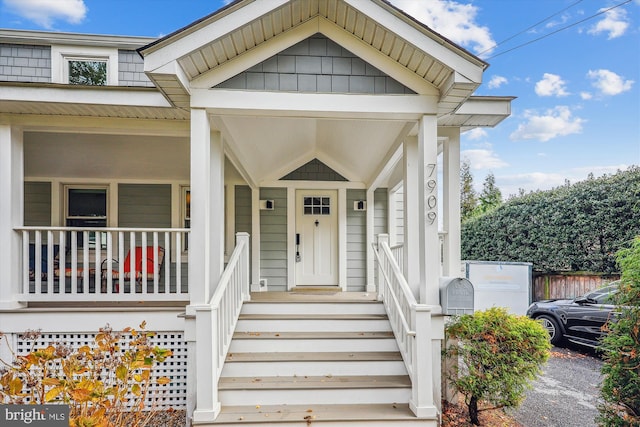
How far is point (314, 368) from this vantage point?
396cm

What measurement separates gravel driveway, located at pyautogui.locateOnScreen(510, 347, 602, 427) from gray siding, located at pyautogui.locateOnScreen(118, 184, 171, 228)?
20.3 ft

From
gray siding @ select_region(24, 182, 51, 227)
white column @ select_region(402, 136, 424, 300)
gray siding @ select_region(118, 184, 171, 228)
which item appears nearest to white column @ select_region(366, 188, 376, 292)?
white column @ select_region(402, 136, 424, 300)

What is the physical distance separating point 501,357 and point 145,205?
611 centimetres

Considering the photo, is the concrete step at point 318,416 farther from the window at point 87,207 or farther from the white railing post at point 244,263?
the window at point 87,207

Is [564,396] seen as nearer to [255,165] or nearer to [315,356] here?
[315,356]

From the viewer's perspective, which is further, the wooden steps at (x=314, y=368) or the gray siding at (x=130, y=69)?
the gray siding at (x=130, y=69)

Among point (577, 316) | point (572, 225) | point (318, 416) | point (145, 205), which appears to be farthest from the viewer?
point (572, 225)

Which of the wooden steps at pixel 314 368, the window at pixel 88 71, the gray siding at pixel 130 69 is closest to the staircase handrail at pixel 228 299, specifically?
the wooden steps at pixel 314 368

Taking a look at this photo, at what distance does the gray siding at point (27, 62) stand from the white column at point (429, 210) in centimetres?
650

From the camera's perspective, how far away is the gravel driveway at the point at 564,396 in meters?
4.14

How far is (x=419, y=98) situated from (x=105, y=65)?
226 inches

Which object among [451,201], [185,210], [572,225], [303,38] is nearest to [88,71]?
[185,210]

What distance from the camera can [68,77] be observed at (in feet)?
21.0

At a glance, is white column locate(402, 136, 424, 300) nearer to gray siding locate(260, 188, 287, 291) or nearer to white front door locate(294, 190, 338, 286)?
white front door locate(294, 190, 338, 286)
